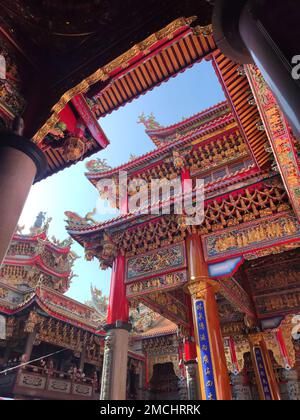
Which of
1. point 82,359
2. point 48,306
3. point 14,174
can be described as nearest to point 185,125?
point 48,306

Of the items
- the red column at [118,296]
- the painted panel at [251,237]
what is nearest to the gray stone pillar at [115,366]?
the red column at [118,296]

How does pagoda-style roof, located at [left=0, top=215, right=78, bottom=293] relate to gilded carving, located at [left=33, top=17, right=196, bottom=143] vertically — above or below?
above

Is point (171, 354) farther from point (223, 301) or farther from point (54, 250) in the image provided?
point (54, 250)

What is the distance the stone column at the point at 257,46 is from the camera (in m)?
1.47

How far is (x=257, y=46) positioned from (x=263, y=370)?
29.2 feet

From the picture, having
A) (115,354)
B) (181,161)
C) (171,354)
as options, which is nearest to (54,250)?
(171,354)

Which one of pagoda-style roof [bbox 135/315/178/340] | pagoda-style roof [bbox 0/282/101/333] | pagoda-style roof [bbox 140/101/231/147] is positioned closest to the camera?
pagoda-style roof [bbox 140/101/231/147]

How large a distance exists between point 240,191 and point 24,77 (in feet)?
16.4

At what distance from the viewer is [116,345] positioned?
626 centimetres

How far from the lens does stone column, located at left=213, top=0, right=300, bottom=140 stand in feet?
4.83

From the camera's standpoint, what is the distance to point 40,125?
120 inches

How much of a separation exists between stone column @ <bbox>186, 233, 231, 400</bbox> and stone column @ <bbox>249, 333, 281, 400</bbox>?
352cm

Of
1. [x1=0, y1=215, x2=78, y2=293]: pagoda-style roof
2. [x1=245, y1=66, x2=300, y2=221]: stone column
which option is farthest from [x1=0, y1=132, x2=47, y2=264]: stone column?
[x1=0, y1=215, x2=78, y2=293]: pagoda-style roof

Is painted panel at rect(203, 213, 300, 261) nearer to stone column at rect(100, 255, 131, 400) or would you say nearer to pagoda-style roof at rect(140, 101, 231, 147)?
stone column at rect(100, 255, 131, 400)
